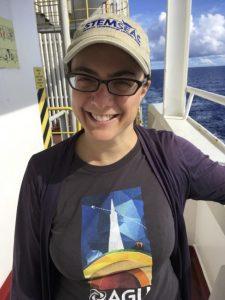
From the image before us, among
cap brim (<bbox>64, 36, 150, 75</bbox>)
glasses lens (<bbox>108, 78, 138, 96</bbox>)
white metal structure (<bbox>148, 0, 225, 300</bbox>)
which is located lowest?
white metal structure (<bbox>148, 0, 225, 300</bbox>)

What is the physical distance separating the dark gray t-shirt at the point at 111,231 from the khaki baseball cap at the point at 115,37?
0.37m

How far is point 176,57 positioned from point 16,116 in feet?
6.66

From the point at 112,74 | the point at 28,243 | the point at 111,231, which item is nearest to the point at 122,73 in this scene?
the point at 112,74

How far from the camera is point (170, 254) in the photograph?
1.09 meters

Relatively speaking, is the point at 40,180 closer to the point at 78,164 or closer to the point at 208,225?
the point at 78,164

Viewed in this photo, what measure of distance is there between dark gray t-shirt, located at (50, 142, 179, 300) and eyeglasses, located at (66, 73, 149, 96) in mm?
255

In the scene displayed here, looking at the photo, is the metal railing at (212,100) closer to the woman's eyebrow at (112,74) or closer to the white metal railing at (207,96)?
the white metal railing at (207,96)

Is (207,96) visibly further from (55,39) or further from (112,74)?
(55,39)

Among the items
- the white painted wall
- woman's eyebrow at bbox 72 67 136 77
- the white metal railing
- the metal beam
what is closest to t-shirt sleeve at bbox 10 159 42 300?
woman's eyebrow at bbox 72 67 136 77

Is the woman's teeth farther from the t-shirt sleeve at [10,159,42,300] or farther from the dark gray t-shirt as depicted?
the t-shirt sleeve at [10,159,42,300]

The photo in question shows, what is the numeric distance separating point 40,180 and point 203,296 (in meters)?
1.64

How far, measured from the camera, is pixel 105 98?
93cm

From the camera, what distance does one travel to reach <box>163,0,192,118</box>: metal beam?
313 cm

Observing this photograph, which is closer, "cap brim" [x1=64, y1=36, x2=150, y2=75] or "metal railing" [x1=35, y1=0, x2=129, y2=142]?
"cap brim" [x1=64, y1=36, x2=150, y2=75]
